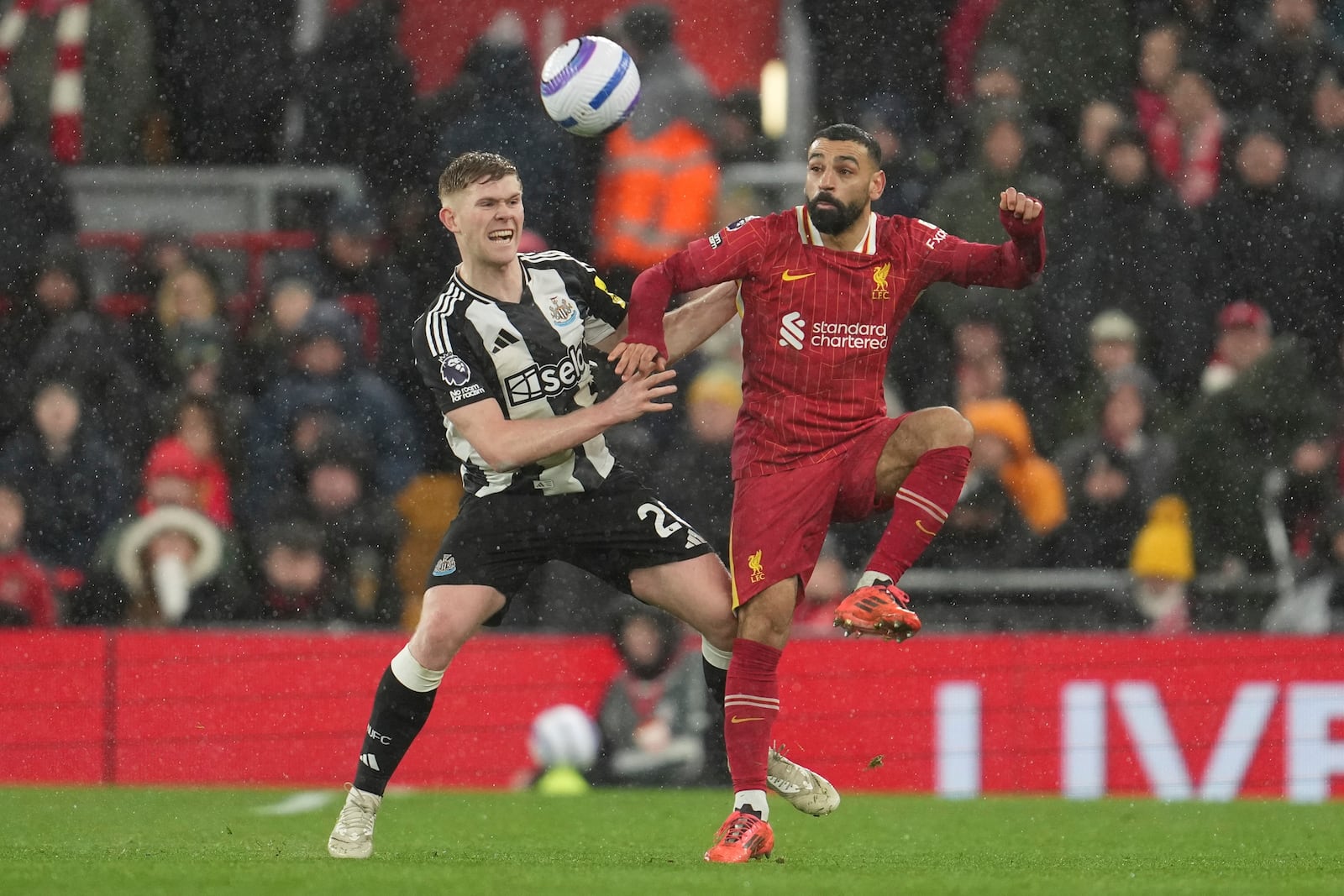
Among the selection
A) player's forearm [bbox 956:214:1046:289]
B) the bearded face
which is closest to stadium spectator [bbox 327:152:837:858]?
the bearded face

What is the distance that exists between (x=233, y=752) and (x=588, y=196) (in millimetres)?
3781

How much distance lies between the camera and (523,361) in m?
7.48

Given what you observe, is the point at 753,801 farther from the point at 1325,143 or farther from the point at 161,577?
the point at 1325,143

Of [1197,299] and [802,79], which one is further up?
[802,79]

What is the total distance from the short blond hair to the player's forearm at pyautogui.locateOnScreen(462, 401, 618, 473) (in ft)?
2.61

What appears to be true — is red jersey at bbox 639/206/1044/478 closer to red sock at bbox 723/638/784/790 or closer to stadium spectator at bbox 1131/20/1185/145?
red sock at bbox 723/638/784/790

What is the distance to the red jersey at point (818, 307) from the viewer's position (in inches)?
295

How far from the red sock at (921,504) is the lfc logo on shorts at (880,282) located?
0.55 metres

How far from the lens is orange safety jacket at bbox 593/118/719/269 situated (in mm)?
12609

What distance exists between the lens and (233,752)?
11.0 meters

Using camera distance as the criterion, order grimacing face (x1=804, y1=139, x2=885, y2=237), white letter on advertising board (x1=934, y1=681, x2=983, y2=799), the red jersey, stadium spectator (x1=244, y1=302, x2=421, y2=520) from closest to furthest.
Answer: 1. grimacing face (x1=804, y1=139, x2=885, y2=237)
2. the red jersey
3. white letter on advertising board (x1=934, y1=681, x2=983, y2=799)
4. stadium spectator (x1=244, y1=302, x2=421, y2=520)

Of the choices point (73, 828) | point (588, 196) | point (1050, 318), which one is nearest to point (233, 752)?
point (73, 828)

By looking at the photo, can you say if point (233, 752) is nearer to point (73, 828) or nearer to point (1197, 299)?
point (73, 828)

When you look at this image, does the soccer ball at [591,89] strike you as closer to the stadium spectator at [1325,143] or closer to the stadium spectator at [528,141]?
the stadium spectator at [528,141]
